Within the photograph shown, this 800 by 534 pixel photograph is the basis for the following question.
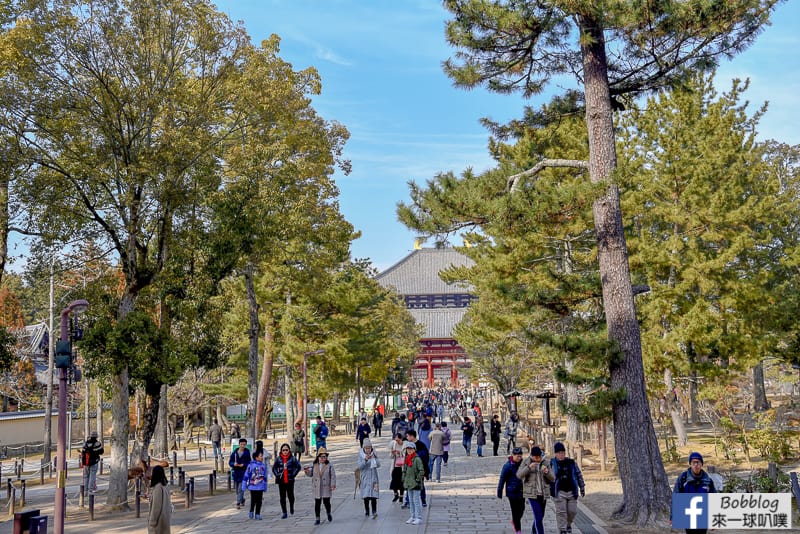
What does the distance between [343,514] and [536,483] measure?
210 inches

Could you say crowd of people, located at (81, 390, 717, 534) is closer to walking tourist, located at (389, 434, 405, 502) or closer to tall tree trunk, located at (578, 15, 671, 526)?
walking tourist, located at (389, 434, 405, 502)

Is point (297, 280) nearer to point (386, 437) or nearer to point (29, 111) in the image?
point (29, 111)

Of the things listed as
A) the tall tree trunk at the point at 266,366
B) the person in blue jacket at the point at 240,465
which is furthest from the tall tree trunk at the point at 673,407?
the tall tree trunk at the point at 266,366

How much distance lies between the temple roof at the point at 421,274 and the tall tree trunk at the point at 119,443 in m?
86.7

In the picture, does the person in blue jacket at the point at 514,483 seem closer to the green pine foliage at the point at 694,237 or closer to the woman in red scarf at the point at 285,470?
the woman in red scarf at the point at 285,470

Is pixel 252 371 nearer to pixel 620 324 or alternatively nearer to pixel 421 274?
pixel 620 324

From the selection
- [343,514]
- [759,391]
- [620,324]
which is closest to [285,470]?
[343,514]

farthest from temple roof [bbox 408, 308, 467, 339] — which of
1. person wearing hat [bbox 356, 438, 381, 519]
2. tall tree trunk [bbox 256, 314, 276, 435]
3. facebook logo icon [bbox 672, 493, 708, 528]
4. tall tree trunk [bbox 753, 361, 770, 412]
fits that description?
facebook logo icon [bbox 672, 493, 708, 528]

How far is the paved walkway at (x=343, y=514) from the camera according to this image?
1308 centimetres

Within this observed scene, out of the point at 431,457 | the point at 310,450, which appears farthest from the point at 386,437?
the point at 431,457

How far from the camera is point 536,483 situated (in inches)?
433

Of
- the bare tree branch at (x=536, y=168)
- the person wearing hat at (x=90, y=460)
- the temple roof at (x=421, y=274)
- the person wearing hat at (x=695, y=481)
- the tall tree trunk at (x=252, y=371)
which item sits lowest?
the person wearing hat at (x=90, y=460)

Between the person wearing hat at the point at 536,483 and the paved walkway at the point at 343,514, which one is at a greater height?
the person wearing hat at the point at 536,483

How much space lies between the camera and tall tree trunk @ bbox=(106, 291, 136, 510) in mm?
16703
